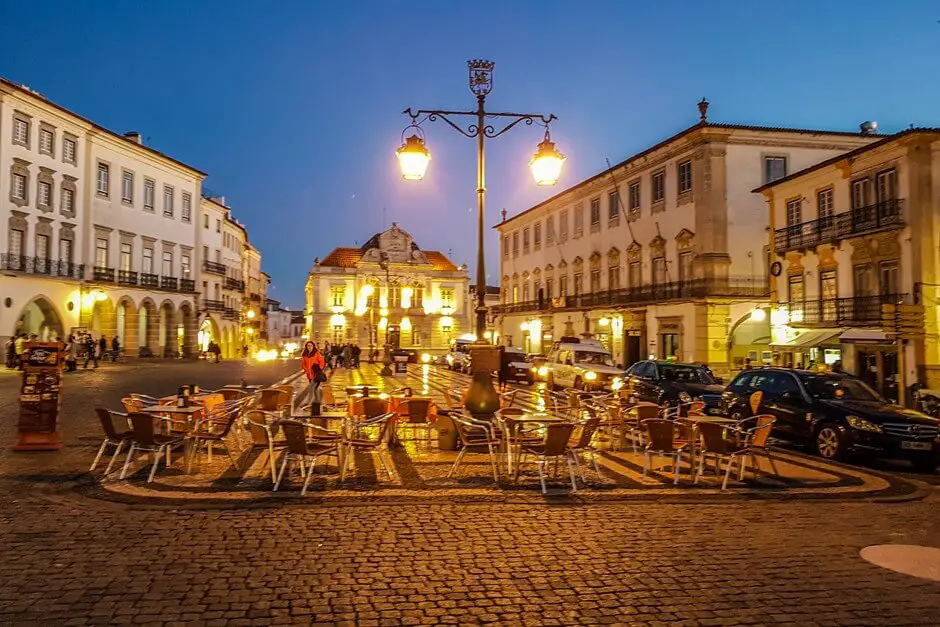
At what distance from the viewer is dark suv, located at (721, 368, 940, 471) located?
12078 mm

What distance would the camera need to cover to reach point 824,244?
29.7 metres

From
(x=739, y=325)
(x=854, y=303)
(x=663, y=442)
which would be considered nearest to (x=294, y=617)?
(x=663, y=442)

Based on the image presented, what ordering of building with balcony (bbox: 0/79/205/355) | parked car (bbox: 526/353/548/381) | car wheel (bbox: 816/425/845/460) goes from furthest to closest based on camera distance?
building with balcony (bbox: 0/79/205/355) → parked car (bbox: 526/353/548/381) → car wheel (bbox: 816/425/845/460)

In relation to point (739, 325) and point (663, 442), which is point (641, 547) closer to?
point (663, 442)

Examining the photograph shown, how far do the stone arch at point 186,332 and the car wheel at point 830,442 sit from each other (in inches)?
1849

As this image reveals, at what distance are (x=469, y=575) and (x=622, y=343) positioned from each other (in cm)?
3945

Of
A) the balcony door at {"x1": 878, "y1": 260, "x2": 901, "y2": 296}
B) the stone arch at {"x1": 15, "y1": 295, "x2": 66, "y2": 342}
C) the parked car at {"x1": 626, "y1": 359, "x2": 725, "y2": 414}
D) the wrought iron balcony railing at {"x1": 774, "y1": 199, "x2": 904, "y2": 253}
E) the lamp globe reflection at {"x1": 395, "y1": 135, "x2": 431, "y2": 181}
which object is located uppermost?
the wrought iron balcony railing at {"x1": 774, "y1": 199, "x2": 904, "y2": 253}

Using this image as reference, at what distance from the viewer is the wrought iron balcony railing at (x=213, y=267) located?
57.7m

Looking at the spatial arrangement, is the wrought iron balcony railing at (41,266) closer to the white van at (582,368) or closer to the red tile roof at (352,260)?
the white van at (582,368)

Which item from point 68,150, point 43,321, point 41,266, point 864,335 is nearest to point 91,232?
point 68,150

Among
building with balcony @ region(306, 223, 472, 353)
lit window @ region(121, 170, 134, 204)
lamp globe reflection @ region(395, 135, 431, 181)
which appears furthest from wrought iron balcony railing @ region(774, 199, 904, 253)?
building with balcony @ region(306, 223, 472, 353)

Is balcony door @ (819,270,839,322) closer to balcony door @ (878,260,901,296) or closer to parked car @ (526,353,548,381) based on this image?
balcony door @ (878,260,901,296)

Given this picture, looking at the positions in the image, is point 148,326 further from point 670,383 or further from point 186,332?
point 670,383

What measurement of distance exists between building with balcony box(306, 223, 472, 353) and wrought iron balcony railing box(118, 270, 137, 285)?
34.1m
